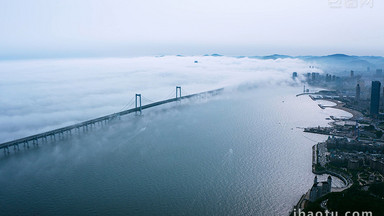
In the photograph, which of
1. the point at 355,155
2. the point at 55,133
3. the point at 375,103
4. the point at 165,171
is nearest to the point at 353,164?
the point at 355,155

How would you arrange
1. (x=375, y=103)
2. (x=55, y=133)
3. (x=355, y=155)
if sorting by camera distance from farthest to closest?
(x=375, y=103), (x=55, y=133), (x=355, y=155)

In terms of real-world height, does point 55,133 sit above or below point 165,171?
above

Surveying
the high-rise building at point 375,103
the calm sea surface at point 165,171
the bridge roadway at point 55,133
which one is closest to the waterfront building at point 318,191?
the calm sea surface at point 165,171

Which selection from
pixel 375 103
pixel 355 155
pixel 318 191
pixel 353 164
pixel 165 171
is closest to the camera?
pixel 318 191

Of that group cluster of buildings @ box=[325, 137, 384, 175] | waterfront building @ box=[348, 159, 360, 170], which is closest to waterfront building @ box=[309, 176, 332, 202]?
waterfront building @ box=[348, 159, 360, 170]

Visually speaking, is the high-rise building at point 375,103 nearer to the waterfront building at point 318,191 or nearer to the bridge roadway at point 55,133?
the waterfront building at point 318,191

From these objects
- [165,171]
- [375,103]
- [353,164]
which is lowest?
[165,171]

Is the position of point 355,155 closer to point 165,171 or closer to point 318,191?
point 318,191

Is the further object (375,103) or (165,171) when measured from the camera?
(375,103)

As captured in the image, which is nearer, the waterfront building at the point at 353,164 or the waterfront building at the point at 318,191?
the waterfront building at the point at 318,191

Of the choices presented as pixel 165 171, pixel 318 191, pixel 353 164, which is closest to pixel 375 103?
pixel 353 164
